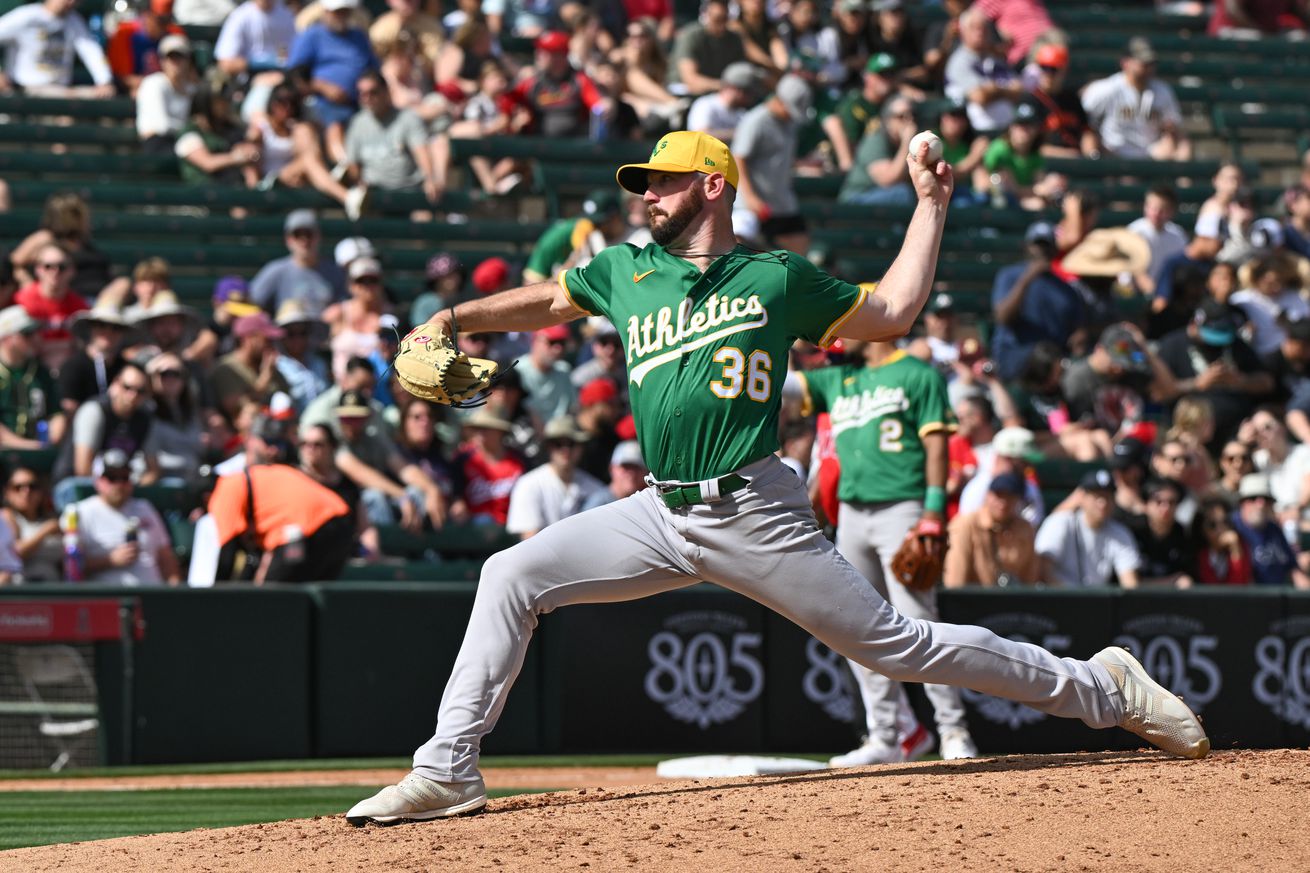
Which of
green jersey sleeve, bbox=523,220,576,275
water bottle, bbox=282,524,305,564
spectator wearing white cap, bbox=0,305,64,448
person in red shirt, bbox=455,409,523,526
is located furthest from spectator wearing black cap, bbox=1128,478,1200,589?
spectator wearing white cap, bbox=0,305,64,448

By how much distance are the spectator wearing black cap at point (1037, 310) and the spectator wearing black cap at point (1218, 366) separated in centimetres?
78

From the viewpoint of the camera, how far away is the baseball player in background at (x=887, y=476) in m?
8.84

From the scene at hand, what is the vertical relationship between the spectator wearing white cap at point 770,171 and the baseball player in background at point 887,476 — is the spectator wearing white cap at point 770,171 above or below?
above

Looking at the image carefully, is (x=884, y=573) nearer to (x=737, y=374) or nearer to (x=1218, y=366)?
(x=737, y=374)

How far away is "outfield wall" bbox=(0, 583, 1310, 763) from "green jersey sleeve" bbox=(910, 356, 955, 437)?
175cm

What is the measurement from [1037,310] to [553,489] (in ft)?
15.2

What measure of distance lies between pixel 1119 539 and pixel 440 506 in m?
4.34

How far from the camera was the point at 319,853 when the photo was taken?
5.54 m

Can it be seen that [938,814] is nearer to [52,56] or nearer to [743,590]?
[743,590]

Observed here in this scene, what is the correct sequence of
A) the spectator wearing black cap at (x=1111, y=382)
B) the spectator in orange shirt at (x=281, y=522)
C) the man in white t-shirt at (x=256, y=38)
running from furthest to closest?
1. the man in white t-shirt at (x=256, y=38)
2. the spectator wearing black cap at (x=1111, y=382)
3. the spectator in orange shirt at (x=281, y=522)

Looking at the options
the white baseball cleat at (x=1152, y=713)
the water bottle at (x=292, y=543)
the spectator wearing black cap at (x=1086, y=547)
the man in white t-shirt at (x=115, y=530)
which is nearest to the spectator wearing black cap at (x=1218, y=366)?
the spectator wearing black cap at (x=1086, y=547)

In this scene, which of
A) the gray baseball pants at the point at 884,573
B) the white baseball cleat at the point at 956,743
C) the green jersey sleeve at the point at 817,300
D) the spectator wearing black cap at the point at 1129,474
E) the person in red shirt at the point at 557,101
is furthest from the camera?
the person in red shirt at the point at 557,101

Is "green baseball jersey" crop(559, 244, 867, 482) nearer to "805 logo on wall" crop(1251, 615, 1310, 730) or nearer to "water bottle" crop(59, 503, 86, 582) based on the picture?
"water bottle" crop(59, 503, 86, 582)

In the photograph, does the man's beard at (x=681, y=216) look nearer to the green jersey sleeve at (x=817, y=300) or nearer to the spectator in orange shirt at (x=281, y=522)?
the green jersey sleeve at (x=817, y=300)
